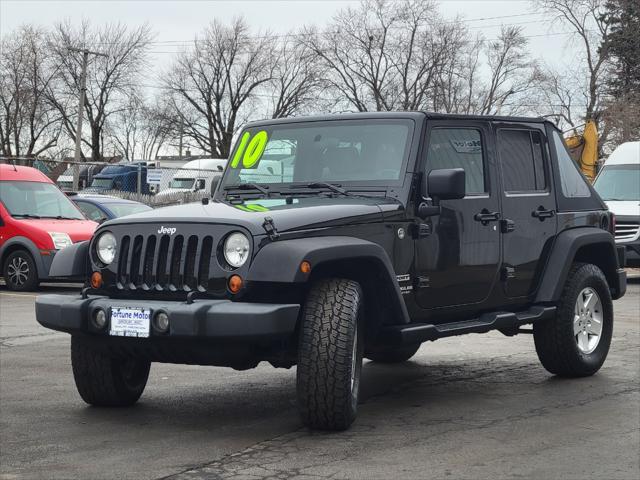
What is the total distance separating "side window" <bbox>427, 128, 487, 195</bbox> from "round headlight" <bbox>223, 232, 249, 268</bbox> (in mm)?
1685

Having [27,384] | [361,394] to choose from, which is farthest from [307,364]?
[27,384]

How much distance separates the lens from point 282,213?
6.49m

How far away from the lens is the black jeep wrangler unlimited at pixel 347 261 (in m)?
6.22

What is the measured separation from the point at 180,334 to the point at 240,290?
384mm

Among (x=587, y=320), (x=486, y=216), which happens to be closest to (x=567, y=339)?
(x=587, y=320)

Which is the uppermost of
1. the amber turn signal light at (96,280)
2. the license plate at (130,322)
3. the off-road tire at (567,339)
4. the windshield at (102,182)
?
the windshield at (102,182)

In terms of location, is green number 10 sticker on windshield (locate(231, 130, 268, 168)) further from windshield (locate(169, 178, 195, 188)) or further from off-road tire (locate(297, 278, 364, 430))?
windshield (locate(169, 178, 195, 188))

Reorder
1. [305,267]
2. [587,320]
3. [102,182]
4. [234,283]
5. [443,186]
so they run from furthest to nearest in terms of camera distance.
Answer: [102,182] → [587,320] → [443,186] → [234,283] → [305,267]

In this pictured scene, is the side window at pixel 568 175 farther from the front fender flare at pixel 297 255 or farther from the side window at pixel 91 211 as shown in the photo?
the side window at pixel 91 211

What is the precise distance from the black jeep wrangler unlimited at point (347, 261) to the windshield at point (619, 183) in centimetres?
1214

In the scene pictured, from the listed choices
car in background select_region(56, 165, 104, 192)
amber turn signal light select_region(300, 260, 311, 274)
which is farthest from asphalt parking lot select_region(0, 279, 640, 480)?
car in background select_region(56, 165, 104, 192)

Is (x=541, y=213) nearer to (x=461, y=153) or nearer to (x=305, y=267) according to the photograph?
(x=461, y=153)

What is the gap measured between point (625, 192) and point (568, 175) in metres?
12.6

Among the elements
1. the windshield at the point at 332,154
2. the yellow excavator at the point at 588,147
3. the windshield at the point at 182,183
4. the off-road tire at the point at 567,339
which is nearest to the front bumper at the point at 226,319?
the windshield at the point at 332,154
